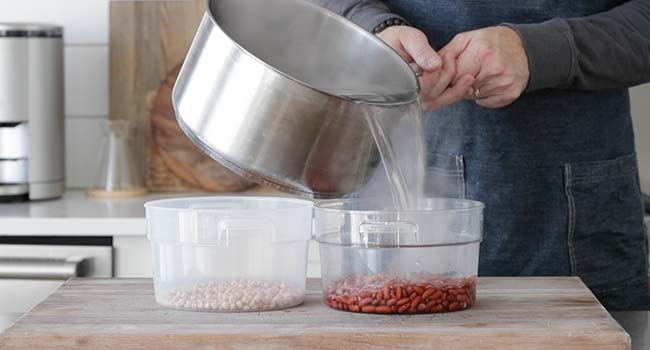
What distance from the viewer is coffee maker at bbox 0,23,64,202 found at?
7.14ft

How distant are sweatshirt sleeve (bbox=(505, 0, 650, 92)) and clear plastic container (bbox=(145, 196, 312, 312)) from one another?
12.8 inches

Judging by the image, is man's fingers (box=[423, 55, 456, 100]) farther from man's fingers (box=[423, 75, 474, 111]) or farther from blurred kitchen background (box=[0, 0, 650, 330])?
blurred kitchen background (box=[0, 0, 650, 330])

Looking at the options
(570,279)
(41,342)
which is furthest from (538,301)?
(41,342)

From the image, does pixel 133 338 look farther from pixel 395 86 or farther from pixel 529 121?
pixel 529 121

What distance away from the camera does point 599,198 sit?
150cm

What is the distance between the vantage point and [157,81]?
2.40 m

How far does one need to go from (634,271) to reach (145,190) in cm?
112

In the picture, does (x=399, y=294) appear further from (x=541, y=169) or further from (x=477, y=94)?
(x=541, y=169)

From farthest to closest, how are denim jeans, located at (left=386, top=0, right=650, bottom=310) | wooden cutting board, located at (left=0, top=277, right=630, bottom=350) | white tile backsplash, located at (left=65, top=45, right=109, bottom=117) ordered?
white tile backsplash, located at (left=65, top=45, right=109, bottom=117) → denim jeans, located at (left=386, top=0, right=650, bottom=310) → wooden cutting board, located at (left=0, top=277, right=630, bottom=350)

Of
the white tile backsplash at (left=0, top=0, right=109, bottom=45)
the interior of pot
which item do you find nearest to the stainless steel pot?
the interior of pot

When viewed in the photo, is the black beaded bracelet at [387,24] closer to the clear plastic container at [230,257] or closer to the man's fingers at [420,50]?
the man's fingers at [420,50]

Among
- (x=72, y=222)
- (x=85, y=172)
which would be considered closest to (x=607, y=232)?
(x=72, y=222)

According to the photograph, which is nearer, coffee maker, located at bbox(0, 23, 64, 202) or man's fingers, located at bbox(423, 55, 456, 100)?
man's fingers, located at bbox(423, 55, 456, 100)

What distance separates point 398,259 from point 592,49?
39cm
